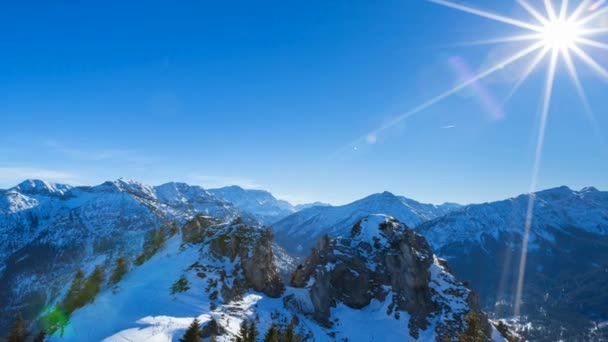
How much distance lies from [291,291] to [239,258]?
52.0 feet

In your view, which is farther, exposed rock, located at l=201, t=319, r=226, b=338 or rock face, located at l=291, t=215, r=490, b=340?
rock face, located at l=291, t=215, r=490, b=340

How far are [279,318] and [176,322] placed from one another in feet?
79.7

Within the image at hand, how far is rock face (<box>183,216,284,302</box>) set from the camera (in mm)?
77438

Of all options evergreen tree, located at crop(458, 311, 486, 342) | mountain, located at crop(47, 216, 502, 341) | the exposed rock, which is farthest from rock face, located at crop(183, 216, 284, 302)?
evergreen tree, located at crop(458, 311, 486, 342)

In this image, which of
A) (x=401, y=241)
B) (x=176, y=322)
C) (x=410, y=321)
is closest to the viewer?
(x=176, y=322)

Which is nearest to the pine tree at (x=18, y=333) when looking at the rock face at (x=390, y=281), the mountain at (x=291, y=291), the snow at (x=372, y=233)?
the mountain at (x=291, y=291)

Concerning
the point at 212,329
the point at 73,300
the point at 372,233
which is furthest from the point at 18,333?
the point at 372,233

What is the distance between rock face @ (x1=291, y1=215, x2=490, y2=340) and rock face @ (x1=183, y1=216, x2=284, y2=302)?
1184 centimetres

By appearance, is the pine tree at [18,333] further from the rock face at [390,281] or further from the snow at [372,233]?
the snow at [372,233]

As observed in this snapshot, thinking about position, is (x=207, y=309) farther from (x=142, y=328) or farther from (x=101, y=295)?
(x=101, y=295)

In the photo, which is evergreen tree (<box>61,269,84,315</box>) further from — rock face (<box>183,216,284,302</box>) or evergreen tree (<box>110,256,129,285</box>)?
rock face (<box>183,216,284,302</box>)

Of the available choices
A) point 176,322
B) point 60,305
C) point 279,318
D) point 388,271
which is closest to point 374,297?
point 388,271

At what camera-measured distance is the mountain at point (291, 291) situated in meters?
60.7

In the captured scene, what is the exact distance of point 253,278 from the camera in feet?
267
